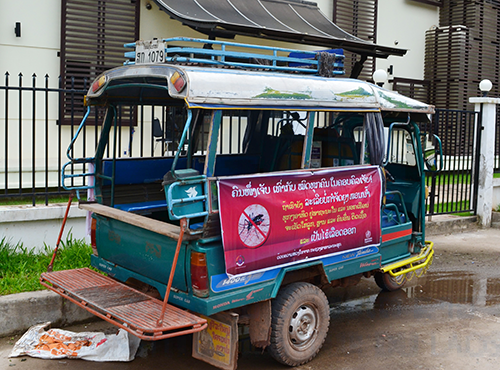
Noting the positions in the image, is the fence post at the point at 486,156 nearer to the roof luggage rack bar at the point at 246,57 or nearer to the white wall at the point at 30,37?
the roof luggage rack bar at the point at 246,57

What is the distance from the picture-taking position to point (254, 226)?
4.27m

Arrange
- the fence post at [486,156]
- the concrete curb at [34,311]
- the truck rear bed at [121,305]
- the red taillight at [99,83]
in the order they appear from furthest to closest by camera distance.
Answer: the fence post at [486,156]
the concrete curb at [34,311]
the red taillight at [99,83]
the truck rear bed at [121,305]

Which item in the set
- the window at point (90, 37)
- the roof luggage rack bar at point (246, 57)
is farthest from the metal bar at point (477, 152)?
the window at point (90, 37)

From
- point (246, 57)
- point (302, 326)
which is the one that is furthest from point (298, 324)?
point (246, 57)

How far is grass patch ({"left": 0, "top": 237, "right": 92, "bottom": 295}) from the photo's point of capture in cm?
548

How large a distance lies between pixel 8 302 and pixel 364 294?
391 cm

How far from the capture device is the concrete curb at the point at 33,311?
5109 millimetres

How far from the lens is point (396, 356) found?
16.3 feet

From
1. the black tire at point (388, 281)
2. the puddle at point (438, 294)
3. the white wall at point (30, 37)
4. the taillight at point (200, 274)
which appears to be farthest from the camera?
the white wall at point (30, 37)

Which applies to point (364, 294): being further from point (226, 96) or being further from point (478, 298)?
point (226, 96)

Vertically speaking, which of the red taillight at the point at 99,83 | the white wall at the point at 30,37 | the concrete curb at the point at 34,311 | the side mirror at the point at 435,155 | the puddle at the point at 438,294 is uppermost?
the white wall at the point at 30,37

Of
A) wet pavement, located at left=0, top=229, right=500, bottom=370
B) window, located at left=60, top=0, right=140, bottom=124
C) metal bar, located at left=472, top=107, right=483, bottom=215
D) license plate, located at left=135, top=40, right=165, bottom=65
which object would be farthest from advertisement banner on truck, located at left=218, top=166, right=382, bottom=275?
window, located at left=60, top=0, right=140, bottom=124

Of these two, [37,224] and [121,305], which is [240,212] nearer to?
[121,305]

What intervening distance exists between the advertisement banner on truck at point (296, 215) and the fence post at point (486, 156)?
613 cm
